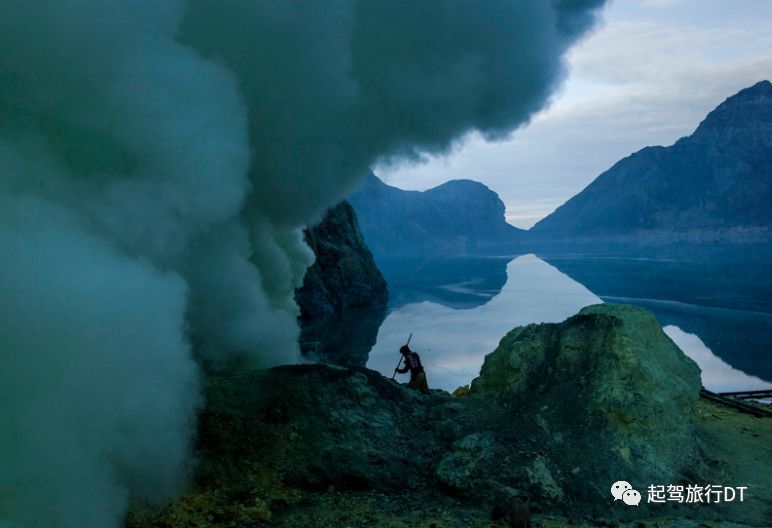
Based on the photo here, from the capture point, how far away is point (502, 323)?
202 feet

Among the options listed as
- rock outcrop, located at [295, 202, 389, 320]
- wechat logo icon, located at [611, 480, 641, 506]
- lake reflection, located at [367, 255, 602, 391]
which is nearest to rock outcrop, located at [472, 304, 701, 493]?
wechat logo icon, located at [611, 480, 641, 506]

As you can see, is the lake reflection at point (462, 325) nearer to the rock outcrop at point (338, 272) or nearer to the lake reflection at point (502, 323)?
the lake reflection at point (502, 323)

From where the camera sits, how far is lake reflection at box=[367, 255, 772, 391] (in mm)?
38500

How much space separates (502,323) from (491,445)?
51.6 m

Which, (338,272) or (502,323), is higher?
(338,272)

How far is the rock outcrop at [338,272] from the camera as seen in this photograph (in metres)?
69.5

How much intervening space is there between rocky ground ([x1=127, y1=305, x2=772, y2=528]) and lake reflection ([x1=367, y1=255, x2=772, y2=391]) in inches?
829

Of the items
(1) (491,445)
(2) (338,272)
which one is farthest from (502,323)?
(1) (491,445)

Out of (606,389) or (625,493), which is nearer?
(625,493)

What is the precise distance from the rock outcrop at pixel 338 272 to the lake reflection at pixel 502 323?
211 inches

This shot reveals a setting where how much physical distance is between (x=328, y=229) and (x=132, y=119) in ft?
219

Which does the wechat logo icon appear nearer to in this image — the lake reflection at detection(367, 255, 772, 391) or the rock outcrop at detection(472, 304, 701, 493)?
the rock outcrop at detection(472, 304, 701, 493)

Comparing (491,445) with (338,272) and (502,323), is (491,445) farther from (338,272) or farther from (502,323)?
(338,272)

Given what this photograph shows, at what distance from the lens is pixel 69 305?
779 centimetres
